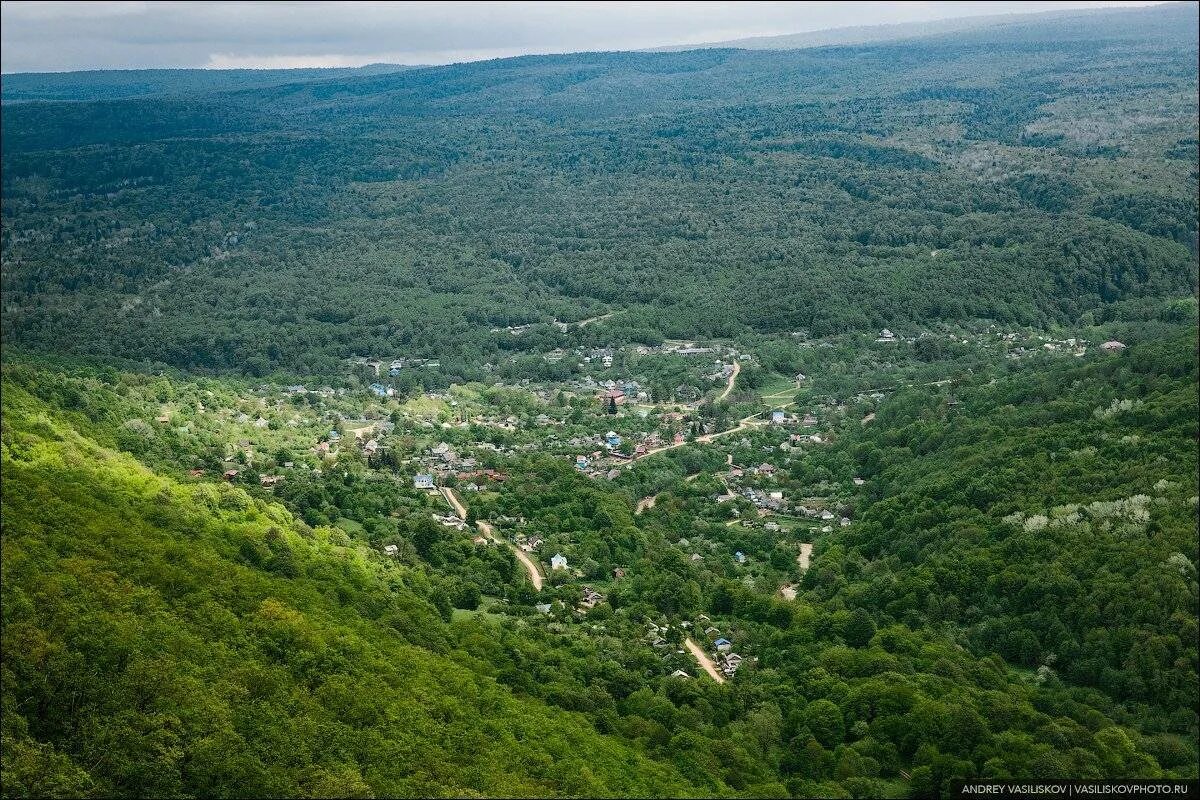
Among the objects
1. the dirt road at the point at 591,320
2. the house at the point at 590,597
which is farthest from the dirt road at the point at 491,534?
the dirt road at the point at 591,320

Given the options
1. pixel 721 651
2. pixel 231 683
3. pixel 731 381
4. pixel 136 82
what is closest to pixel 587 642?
pixel 721 651

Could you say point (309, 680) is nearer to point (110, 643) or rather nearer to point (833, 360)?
point (110, 643)

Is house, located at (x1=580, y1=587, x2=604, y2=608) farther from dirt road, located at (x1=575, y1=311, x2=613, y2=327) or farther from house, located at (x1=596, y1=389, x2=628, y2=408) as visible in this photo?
dirt road, located at (x1=575, y1=311, x2=613, y2=327)

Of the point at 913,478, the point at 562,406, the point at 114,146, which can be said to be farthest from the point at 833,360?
the point at 114,146

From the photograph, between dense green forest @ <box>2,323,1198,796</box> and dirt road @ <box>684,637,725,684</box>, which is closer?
dense green forest @ <box>2,323,1198,796</box>

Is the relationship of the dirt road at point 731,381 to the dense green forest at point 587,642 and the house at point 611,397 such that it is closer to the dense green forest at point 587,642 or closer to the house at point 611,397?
the house at point 611,397

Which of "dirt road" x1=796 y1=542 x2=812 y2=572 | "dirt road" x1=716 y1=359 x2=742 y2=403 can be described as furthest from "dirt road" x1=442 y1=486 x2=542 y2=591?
"dirt road" x1=716 y1=359 x2=742 y2=403
